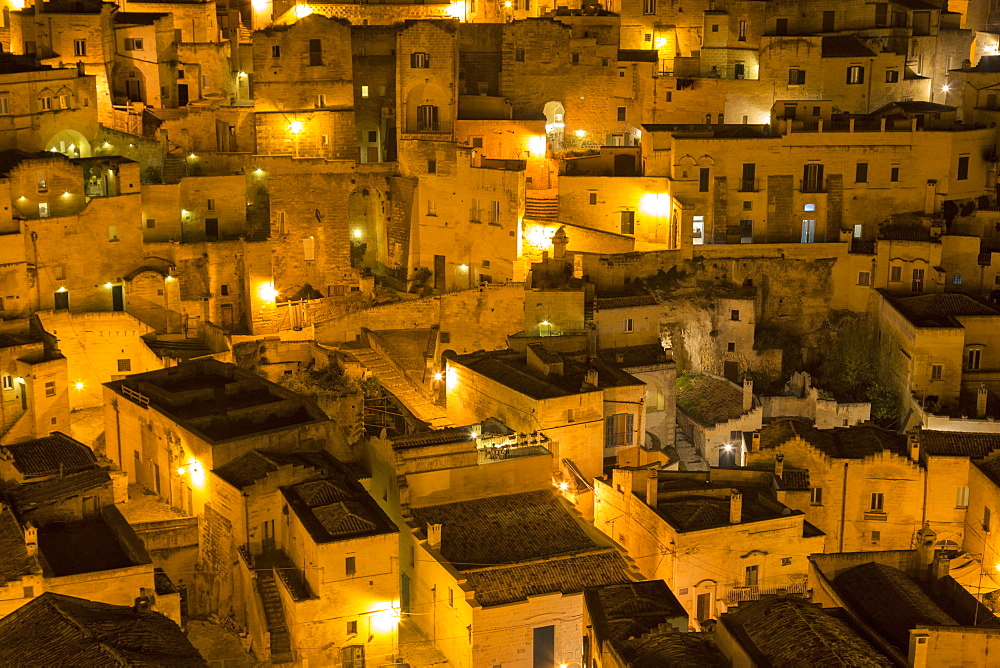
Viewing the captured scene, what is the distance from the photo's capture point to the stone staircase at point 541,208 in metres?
47.2

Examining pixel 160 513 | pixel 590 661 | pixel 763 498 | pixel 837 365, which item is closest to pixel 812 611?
pixel 590 661

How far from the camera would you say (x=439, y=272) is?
47531 mm

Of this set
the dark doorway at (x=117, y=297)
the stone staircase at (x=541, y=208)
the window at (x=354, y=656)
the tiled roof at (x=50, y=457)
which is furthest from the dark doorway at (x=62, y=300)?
the window at (x=354, y=656)

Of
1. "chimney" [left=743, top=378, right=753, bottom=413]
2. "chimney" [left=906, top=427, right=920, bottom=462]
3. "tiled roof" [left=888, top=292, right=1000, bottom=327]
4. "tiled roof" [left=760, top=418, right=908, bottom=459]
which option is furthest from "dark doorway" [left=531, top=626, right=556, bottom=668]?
"tiled roof" [left=888, top=292, right=1000, bottom=327]

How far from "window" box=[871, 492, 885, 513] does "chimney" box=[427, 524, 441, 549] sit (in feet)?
37.0

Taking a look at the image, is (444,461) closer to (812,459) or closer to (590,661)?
(590,661)

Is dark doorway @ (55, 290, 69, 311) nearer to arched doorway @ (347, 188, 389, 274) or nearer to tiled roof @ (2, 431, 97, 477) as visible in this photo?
tiled roof @ (2, 431, 97, 477)

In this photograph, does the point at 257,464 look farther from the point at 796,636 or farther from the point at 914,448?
the point at 914,448

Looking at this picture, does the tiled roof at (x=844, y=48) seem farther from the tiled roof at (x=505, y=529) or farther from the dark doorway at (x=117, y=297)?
the dark doorway at (x=117, y=297)

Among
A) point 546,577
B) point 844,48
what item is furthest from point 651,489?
point 844,48

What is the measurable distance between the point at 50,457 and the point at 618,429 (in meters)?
13.4

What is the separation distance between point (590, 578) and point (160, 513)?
995cm

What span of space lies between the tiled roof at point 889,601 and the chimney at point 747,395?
1217 cm

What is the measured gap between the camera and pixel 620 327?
41.8 metres
